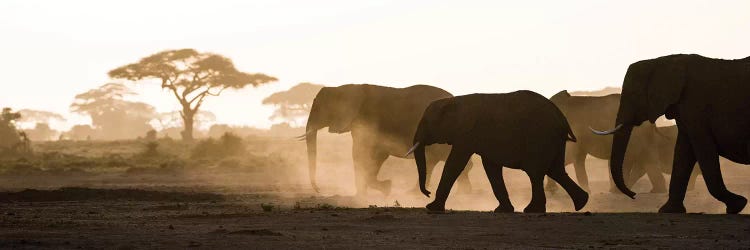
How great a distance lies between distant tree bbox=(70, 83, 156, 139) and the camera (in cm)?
9938

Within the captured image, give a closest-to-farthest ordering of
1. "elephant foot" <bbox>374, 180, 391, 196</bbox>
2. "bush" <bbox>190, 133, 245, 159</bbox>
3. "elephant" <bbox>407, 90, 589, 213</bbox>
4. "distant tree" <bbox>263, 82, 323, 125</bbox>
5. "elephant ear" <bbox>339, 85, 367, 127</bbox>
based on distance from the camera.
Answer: "elephant" <bbox>407, 90, 589, 213</bbox>
"elephant foot" <bbox>374, 180, 391, 196</bbox>
"elephant ear" <bbox>339, 85, 367, 127</bbox>
"bush" <bbox>190, 133, 245, 159</bbox>
"distant tree" <bbox>263, 82, 323, 125</bbox>

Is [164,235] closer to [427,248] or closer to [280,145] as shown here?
[427,248]

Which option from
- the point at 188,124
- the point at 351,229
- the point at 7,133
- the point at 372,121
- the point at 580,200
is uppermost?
the point at 188,124

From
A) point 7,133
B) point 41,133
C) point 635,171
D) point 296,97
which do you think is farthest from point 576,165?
point 41,133

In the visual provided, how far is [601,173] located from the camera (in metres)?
36.5

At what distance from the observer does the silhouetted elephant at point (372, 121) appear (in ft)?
76.7

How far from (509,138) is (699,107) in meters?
2.57

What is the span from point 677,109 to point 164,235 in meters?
7.01

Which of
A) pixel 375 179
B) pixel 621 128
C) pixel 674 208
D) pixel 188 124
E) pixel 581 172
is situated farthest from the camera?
pixel 188 124

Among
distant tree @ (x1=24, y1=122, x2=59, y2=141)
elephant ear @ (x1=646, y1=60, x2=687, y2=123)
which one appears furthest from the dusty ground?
distant tree @ (x1=24, y1=122, x2=59, y2=141)

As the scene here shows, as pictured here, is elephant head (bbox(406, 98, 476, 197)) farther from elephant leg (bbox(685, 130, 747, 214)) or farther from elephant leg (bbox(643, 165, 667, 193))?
elephant leg (bbox(643, 165, 667, 193))

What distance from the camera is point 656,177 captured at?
24656 millimetres

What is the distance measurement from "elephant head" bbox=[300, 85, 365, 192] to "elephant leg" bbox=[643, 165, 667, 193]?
19.4ft

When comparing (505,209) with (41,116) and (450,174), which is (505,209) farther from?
(41,116)
